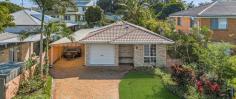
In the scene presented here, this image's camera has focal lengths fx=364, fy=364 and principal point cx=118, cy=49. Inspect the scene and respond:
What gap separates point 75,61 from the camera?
39531mm

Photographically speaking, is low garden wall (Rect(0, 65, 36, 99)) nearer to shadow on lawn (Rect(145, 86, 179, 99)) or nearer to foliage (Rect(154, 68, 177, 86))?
shadow on lawn (Rect(145, 86, 179, 99))

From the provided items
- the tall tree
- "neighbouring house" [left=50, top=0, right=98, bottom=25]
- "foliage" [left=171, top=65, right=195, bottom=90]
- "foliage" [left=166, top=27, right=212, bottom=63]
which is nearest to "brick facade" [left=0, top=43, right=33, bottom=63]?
"foliage" [left=166, top=27, right=212, bottom=63]

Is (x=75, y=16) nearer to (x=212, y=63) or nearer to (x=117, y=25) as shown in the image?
(x=117, y=25)

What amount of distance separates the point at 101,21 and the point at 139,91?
155 ft

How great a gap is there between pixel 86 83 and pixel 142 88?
4.64 metres

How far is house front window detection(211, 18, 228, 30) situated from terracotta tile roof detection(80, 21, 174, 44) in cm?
821

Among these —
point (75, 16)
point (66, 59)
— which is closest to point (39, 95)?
point (66, 59)

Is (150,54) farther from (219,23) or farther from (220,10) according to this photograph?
(220,10)

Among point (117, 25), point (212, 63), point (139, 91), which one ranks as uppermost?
point (117, 25)

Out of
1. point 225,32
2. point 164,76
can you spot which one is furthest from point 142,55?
point 225,32

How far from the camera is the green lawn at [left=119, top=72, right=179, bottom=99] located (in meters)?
24.2

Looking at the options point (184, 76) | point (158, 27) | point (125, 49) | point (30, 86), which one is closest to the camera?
point (184, 76)

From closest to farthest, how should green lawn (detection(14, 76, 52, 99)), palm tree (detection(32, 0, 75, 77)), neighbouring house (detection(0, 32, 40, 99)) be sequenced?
neighbouring house (detection(0, 32, 40, 99)), green lawn (detection(14, 76, 52, 99)), palm tree (detection(32, 0, 75, 77))

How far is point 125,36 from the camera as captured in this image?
117 ft
